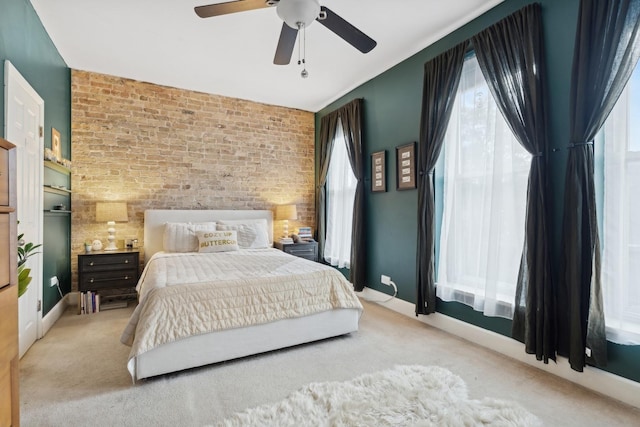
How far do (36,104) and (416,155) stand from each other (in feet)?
12.1

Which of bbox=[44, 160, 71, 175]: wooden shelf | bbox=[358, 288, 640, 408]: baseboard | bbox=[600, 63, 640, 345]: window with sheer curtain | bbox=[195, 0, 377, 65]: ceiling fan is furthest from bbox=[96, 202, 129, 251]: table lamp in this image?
bbox=[600, 63, 640, 345]: window with sheer curtain

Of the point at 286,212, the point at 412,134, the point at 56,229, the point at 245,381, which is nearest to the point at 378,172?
the point at 412,134

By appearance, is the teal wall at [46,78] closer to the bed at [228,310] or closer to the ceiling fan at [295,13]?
the bed at [228,310]

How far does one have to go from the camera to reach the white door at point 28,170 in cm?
240

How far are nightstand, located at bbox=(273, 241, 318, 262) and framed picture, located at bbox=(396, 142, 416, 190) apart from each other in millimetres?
1814

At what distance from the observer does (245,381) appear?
221 cm

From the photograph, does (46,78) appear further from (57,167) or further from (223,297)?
(223,297)

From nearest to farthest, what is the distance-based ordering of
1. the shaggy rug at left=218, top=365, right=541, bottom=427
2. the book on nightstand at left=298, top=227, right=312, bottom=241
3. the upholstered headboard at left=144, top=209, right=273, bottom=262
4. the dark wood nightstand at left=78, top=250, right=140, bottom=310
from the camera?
1. the shaggy rug at left=218, top=365, right=541, bottom=427
2. the dark wood nightstand at left=78, top=250, right=140, bottom=310
3. the upholstered headboard at left=144, top=209, right=273, bottom=262
4. the book on nightstand at left=298, top=227, right=312, bottom=241

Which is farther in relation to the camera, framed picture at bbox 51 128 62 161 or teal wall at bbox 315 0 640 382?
framed picture at bbox 51 128 62 161

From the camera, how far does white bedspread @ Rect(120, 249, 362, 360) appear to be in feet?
7.32

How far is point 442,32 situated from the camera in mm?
3105

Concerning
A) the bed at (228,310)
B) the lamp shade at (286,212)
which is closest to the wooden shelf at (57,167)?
the bed at (228,310)

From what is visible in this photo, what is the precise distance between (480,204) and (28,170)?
12.8 feet

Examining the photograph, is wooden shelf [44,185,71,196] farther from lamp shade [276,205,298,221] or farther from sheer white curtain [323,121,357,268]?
sheer white curtain [323,121,357,268]
